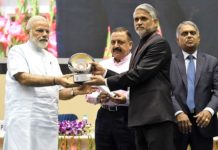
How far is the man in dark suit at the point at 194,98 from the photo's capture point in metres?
3.36

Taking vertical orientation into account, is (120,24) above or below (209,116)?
Answer: above

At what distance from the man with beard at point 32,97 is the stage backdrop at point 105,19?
9.29ft

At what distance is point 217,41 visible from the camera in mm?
6074

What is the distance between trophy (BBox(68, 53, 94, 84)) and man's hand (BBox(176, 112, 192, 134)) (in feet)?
2.40

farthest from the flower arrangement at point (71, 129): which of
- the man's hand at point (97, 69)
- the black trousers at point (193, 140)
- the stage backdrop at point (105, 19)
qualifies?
the stage backdrop at point (105, 19)

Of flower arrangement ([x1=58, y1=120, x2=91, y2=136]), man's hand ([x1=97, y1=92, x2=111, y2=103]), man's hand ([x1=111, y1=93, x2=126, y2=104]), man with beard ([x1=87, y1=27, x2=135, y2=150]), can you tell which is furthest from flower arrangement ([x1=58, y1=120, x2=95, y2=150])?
man's hand ([x1=111, y1=93, x2=126, y2=104])

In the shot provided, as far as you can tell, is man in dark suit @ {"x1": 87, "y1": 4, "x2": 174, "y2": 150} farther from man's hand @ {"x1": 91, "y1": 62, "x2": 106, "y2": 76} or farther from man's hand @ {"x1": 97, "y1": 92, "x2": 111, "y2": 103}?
man's hand @ {"x1": 97, "y1": 92, "x2": 111, "y2": 103}

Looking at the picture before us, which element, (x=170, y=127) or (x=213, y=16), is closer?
(x=170, y=127)

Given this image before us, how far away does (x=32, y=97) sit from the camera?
3.25m

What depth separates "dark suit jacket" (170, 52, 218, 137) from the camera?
3418mm

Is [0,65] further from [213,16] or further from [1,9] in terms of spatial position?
[213,16]

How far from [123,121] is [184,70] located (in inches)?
24.1

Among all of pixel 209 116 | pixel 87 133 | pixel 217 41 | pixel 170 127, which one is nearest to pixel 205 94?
pixel 209 116

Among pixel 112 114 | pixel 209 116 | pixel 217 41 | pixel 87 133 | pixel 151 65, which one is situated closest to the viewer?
pixel 151 65
